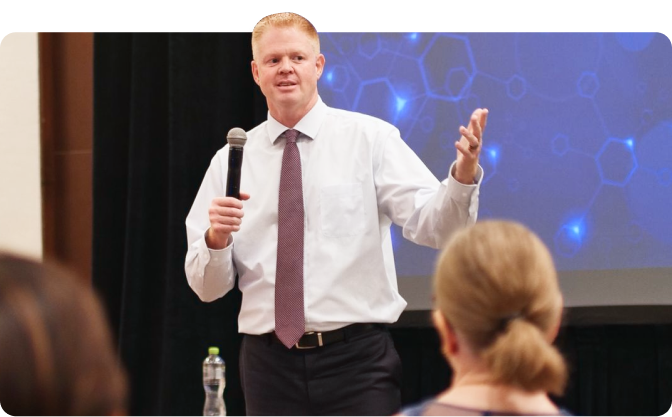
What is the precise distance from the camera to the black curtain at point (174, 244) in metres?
3.11

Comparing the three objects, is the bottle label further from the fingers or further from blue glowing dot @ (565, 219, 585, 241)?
blue glowing dot @ (565, 219, 585, 241)

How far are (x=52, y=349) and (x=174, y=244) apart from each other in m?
2.65

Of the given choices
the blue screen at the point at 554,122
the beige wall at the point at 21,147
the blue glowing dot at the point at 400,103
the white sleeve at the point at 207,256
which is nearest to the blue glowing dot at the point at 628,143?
the blue screen at the point at 554,122

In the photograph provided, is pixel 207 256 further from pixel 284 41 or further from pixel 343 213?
pixel 284 41

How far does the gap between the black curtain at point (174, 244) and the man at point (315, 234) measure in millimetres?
924

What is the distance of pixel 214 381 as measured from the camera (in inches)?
129

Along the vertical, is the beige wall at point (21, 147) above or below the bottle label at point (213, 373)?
above

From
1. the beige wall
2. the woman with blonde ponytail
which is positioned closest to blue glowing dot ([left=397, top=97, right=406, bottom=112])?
the beige wall

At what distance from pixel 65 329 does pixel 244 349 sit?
160cm

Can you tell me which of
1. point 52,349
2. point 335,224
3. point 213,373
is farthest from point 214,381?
point 52,349

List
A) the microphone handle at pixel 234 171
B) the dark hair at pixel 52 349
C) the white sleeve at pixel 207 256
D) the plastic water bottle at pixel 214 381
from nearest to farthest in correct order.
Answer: the dark hair at pixel 52 349 < the microphone handle at pixel 234 171 < the white sleeve at pixel 207 256 < the plastic water bottle at pixel 214 381

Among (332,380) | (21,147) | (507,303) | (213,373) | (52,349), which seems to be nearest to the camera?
(52,349)
